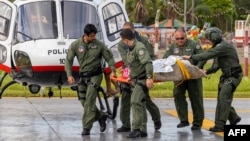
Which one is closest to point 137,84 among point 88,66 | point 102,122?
point 88,66

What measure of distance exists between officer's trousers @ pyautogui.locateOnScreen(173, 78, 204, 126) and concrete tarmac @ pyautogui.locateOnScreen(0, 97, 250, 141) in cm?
25

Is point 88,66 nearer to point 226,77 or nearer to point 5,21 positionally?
point 226,77

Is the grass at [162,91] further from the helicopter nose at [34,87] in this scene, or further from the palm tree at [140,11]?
the palm tree at [140,11]

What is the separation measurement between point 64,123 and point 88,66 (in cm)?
203

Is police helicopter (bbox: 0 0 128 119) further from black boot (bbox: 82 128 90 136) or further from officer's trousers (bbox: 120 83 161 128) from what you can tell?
black boot (bbox: 82 128 90 136)

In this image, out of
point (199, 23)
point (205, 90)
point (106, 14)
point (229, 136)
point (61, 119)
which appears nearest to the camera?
point (229, 136)

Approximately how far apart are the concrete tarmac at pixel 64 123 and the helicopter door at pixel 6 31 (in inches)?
42.2

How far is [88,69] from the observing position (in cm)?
1293

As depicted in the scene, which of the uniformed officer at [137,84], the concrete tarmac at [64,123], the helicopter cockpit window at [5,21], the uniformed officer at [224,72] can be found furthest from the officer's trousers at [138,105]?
the helicopter cockpit window at [5,21]

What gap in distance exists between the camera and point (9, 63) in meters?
15.5

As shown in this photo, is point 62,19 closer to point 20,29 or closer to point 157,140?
point 20,29

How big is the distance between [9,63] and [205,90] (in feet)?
28.6

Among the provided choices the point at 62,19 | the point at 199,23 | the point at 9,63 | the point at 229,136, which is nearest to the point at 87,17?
the point at 62,19

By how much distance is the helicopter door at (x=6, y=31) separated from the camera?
51.0ft
